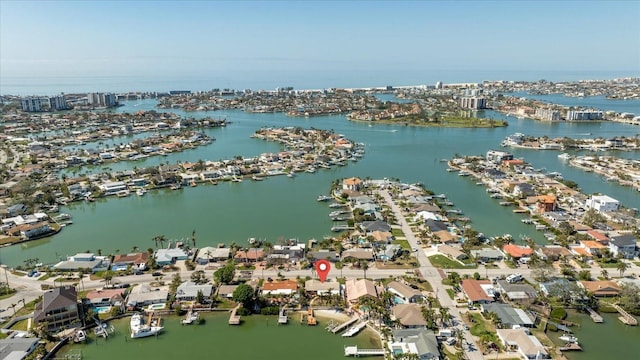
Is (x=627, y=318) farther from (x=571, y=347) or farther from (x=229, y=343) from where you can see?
(x=229, y=343)

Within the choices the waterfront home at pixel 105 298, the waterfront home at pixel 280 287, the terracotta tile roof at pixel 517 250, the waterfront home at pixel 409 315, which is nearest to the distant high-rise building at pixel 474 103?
the terracotta tile roof at pixel 517 250

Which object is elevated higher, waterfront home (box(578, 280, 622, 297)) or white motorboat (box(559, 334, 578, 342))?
waterfront home (box(578, 280, 622, 297))

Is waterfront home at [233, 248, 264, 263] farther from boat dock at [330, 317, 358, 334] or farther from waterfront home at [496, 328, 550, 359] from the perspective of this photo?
waterfront home at [496, 328, 550, 359]

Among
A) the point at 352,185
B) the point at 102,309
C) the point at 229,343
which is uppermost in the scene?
the point at 352,185

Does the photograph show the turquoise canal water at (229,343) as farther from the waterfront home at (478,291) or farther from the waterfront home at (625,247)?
the waterfront home at (625,247)

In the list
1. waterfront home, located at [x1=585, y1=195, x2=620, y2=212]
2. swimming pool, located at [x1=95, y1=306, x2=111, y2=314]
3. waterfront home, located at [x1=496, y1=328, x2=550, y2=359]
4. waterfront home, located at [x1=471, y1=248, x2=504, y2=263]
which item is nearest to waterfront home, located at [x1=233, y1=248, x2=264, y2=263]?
swimming pool, located at [x1=95, y1=306, x2=111, y2=314]

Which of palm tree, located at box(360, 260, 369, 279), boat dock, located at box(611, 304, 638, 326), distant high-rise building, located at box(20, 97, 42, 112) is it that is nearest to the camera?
boat dock, located at box(611, 304, 638, 326)

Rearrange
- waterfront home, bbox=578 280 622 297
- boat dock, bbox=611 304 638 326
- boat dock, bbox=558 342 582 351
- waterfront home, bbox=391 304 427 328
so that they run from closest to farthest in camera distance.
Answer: boat dock, bbox=558 342 582 351
waterfront home, bbox=391 304 427 328
boat dock, bbox=611 304 638 326
waterfront home, bbox=578 280 622 297

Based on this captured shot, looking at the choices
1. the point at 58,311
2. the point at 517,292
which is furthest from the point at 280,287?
the point at 517,292
